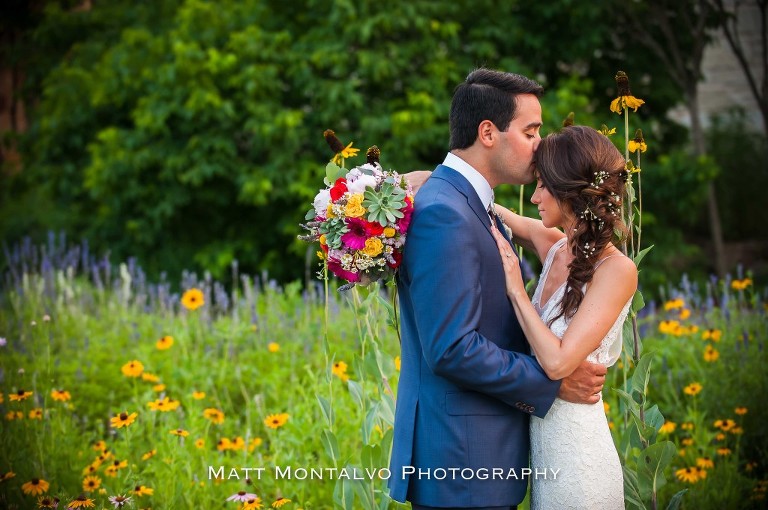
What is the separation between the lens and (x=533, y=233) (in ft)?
10.4

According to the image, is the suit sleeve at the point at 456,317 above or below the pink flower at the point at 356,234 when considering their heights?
below

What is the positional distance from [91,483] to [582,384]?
2021mm

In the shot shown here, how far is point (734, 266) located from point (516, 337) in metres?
9.59

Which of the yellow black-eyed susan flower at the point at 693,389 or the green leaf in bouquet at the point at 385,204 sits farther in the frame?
the yellow black-eyed susan flower at the point at 693,389

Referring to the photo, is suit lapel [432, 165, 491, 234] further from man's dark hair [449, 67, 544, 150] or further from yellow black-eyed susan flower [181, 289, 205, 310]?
yellow black-eyed susan flower [181, 289, 205, 310]

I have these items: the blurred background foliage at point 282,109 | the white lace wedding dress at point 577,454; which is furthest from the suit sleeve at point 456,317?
the blurred background foliage at point 282,109

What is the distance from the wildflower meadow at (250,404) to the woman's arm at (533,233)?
56 centimetres

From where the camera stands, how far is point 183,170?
962cm

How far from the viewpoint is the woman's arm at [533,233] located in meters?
3.14

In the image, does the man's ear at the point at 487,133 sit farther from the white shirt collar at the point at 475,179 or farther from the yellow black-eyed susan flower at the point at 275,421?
the yellow black-eyed susan flower at the point at 275,421

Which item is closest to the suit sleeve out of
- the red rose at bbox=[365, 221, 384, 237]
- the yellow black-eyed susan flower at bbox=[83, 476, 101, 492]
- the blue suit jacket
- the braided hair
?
the blue suit jacket

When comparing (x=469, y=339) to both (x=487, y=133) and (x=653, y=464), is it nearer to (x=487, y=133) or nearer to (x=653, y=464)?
(x=487, y=133)

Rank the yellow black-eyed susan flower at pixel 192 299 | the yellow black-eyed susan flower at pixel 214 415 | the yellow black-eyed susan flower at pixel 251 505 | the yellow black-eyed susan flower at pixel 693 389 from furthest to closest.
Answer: the yellow black-eyed susan flower at pixel 192 299
the yellow black-eyed susan flower at pixel 693 389
the yellow black-eyed susan flower at pixel 214 415
the yellow black-eyed susan flower at pixel 251 505

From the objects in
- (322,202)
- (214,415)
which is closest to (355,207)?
(322,202)
